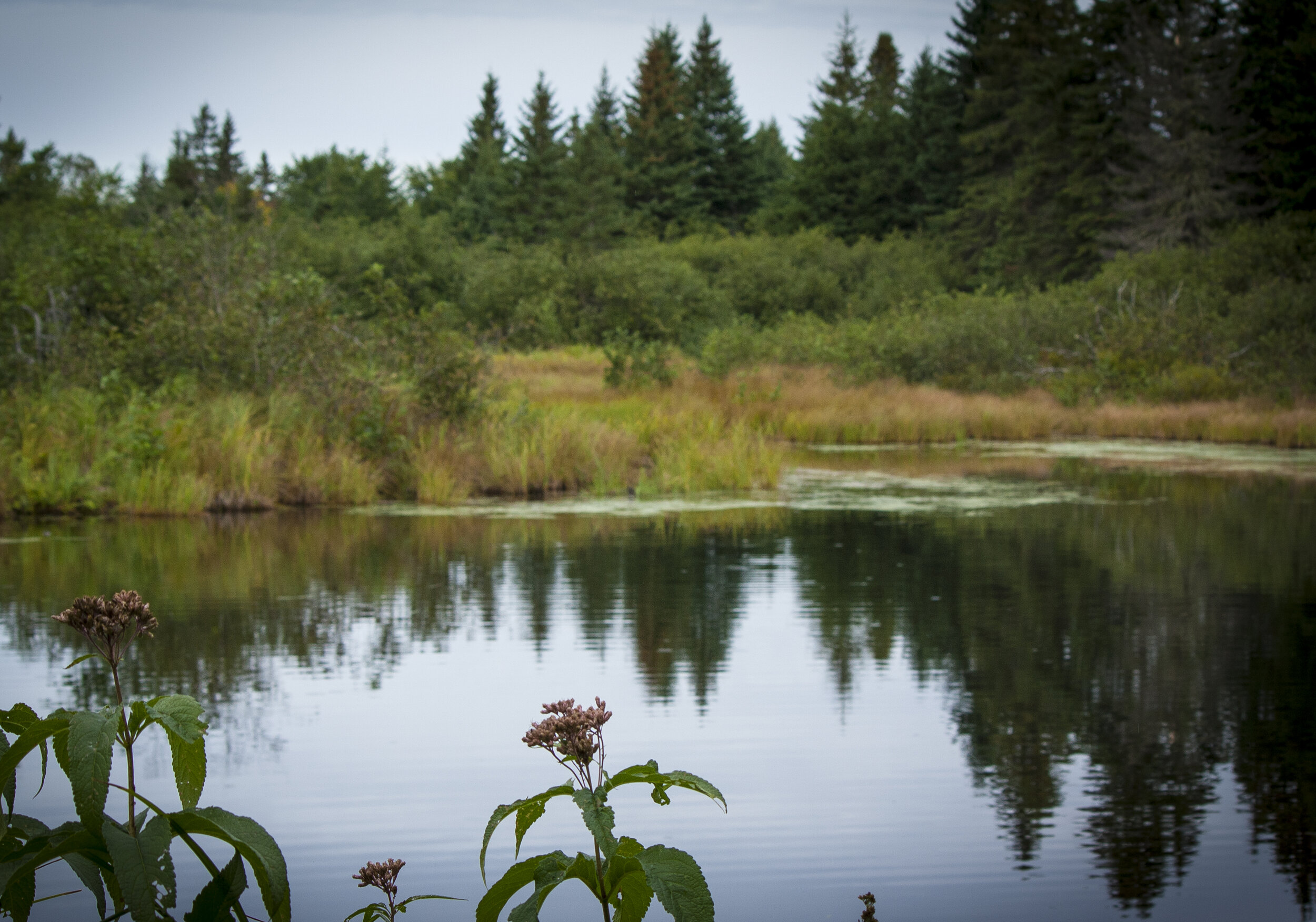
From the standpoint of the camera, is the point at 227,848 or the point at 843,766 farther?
the point at 843,766

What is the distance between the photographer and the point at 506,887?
161 cm

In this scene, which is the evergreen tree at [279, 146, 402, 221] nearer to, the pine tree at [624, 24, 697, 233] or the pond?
the pine tree at [624, 24, 697, 233]

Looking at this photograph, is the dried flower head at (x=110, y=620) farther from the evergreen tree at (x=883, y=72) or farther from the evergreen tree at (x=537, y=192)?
the evergreen tree at (x=883, y=72)

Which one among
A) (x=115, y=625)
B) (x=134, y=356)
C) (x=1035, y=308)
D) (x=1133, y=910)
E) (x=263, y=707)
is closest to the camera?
(x=115, y=625)

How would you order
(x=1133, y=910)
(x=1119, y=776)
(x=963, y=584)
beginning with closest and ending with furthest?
(x=1133, y=910), (x=1119, y=776), (x=963, y=584)

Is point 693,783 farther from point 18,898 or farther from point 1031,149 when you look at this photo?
point 1031,149

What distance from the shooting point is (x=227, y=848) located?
3.80m

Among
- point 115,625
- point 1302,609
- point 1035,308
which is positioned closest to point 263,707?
point 115,625

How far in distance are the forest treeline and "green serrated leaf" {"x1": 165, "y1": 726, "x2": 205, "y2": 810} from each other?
13.1m

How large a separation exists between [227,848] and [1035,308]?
28.4m

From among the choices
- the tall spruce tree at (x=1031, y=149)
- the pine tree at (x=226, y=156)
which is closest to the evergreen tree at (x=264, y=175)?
the pine tree at (x=226, y=156)

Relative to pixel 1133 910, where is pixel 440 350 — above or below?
above

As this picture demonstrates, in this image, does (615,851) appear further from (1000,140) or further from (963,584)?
(1000,140)

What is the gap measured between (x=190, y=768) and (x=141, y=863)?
16cm
